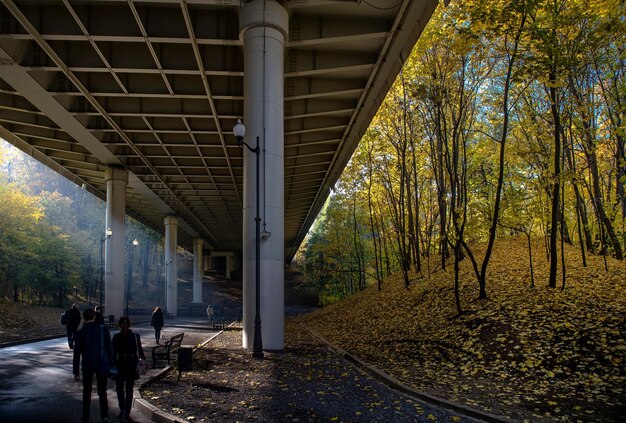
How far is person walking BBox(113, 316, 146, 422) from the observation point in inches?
267

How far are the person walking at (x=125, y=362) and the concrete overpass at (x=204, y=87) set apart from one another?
6.53m

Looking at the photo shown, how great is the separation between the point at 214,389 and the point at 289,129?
17.6 meters

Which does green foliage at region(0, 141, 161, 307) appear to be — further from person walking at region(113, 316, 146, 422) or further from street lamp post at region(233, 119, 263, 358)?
person walking at region(113, 316, 146, 422)

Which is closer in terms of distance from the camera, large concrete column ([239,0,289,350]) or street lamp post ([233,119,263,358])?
street lamp post ([233,119,263,358])

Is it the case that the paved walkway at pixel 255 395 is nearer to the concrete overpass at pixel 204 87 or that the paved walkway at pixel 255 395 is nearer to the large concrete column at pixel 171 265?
the concrete overpass at pixel 204 87

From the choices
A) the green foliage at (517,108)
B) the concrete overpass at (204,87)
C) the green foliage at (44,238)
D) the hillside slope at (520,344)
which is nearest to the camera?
the hillside slope at (520,344)

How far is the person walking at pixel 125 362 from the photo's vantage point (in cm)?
679

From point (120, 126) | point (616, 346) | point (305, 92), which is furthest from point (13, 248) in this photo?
point (616, 346)

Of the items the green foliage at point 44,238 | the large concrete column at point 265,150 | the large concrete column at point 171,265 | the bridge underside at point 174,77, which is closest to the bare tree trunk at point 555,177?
the bridge underside at point 174,77

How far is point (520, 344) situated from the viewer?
36.4 feet

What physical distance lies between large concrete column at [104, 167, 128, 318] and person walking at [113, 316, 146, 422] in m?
25.6

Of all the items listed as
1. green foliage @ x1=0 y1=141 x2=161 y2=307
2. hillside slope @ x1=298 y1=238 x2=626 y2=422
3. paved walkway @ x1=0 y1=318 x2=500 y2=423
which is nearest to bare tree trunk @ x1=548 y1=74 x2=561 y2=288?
hillside slope @ x1=298 y1=238 x2=626 y2=422

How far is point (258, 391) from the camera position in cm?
859

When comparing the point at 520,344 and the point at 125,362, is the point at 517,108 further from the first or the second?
the point at 125,362
